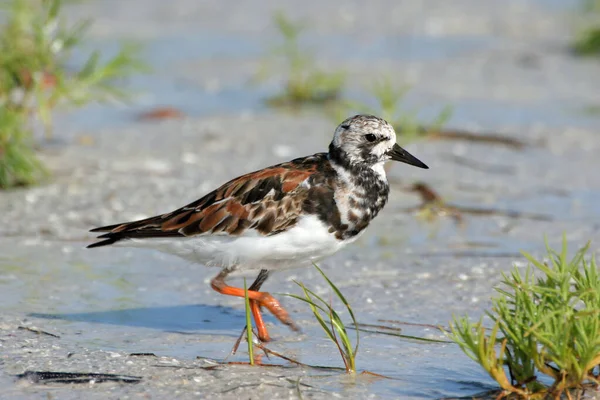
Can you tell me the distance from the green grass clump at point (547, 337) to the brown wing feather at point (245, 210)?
1.18 metres

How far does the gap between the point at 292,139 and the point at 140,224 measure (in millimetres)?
3653

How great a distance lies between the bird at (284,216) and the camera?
4.61 m

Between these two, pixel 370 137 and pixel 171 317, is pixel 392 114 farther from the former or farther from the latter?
pixel 171 317

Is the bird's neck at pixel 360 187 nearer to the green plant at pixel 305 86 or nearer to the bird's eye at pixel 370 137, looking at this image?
the bird's eye at pixel 370 137

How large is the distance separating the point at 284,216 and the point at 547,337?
1398 millimetres

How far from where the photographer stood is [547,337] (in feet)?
12.0

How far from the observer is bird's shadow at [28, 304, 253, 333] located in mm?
4855

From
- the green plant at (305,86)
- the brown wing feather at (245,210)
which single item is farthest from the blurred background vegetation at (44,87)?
the brown wing feather at (245,210)

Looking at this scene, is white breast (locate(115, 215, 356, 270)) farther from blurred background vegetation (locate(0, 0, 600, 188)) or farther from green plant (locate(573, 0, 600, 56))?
green plant (locate(573, 0, 600, 56))

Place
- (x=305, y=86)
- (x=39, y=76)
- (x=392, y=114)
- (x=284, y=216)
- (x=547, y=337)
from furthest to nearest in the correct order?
(x=305, y=86)
(x=392, y=114)
(x=39, y=76)
(x=284, y=216)
(x=547, y=337)

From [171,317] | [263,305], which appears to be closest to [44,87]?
[171,317]

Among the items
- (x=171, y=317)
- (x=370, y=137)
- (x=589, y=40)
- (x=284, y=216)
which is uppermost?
(x=589, y=40)

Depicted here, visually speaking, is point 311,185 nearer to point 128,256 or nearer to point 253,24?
point 128,256

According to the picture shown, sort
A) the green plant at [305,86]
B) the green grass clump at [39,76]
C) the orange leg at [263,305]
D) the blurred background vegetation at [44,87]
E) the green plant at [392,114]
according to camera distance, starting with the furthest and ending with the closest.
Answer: the green plant at [305,86]
the green plant at [392,114]
the green grass clump at [39,76]
the blurred background vegetation at [44,87]
the orange leg at [263,305]
